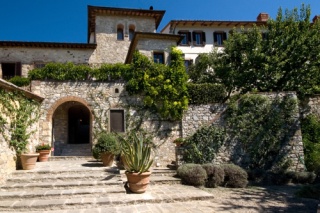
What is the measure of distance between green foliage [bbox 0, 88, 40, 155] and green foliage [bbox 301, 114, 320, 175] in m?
13.2

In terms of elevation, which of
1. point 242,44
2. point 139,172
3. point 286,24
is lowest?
point 139,172

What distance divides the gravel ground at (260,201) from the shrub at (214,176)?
0.28m

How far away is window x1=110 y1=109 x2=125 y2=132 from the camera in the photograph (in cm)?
1221

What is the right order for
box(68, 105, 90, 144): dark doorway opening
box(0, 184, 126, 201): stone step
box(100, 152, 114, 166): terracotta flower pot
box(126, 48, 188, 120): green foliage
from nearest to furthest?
box(0, 184, 126, 201): stone step < box(100, 152, 114, 166): terracotta flower pot < box(126, 48, 188, 120): green foliage < box(68, 105, 90, 144): dark doorway opening

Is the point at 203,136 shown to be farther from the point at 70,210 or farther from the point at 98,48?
the point at 98,48

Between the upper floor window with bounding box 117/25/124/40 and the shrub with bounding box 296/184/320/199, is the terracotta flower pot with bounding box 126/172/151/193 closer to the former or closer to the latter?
the shrub with bounding box 296/184/320/199

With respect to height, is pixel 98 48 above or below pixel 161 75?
above

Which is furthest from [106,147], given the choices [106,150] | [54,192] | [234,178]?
[234,178]

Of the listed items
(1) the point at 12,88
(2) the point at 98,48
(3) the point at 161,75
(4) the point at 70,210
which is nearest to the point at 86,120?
(2) the point at 98,48

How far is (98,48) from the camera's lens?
19.2 meters

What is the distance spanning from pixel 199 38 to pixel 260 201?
59.8ft

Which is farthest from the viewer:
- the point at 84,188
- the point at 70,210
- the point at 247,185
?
the point at 247,185

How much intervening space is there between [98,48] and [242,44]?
11.7m

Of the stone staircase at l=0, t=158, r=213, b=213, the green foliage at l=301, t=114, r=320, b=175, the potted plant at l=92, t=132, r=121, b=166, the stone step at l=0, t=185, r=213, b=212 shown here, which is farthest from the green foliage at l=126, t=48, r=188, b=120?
the green foliage at l=301, t=114, r=320, b=175
